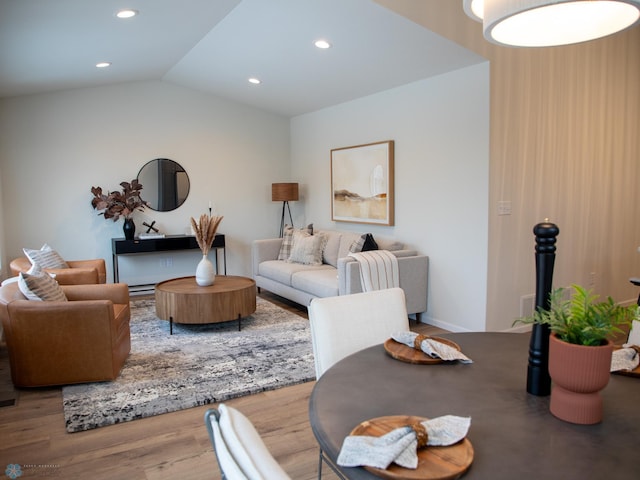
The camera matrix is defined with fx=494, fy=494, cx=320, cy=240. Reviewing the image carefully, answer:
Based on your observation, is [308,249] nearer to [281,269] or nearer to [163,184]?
[281,269]

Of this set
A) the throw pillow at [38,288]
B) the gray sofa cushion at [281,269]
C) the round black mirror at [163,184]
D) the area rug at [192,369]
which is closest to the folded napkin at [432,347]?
the area rug at [192,369]

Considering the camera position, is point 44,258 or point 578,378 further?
point 44,258

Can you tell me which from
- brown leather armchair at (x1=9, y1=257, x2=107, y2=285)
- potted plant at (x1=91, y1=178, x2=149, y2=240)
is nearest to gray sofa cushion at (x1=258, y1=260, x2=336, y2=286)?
potted plant at (x1=91, y1=178, x2=149, y2=240)

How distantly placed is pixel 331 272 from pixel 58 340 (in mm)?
2831

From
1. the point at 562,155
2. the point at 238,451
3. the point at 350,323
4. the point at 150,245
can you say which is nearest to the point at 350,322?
the point at 350,323

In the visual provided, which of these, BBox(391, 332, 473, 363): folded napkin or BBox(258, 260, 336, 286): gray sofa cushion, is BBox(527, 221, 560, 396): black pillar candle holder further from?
BBox(258, 260, 336, 286): gray sofa cushion

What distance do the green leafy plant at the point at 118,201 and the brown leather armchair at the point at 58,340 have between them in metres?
2.82

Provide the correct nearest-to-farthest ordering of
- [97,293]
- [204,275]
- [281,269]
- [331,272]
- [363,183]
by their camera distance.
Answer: [97,293]
[204,275]
[331,272]
[363,183]
[281,269]

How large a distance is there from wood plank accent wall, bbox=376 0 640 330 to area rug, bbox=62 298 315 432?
6.21 feet

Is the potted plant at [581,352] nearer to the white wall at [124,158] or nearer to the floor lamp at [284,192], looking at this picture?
the floor lamp at [284,192]

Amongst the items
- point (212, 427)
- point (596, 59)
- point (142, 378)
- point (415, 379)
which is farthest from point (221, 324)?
point (596, 59)

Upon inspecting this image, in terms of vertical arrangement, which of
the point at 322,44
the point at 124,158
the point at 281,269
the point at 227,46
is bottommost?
the point at 281,269

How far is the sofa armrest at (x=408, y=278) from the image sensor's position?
4496mm

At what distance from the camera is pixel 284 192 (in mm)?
6773
